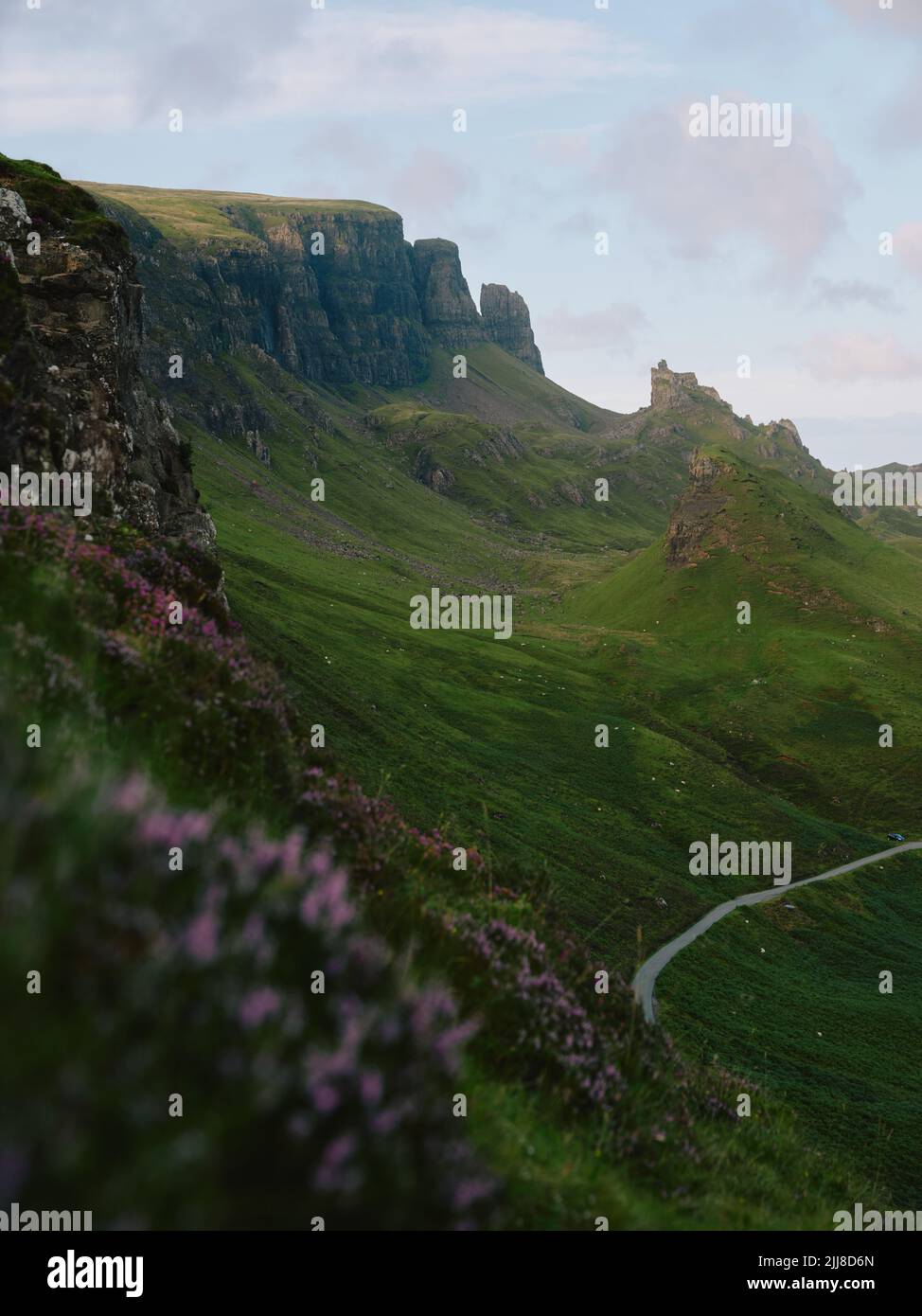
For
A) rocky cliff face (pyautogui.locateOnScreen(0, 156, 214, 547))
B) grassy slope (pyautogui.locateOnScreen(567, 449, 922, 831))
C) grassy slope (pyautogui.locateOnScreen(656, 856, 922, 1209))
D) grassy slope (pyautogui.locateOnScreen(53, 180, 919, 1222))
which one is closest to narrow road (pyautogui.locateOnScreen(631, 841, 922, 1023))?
grassy slope (pyautogui.locateOnScreen(656, 856, 922, 1209))

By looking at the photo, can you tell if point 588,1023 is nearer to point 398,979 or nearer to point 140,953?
point 398,979

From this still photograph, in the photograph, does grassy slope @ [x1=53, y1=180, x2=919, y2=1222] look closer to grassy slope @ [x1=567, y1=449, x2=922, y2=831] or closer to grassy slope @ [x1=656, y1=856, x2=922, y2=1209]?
grassy slope @ [x1=567, y1=449, x2=922, y2=831]

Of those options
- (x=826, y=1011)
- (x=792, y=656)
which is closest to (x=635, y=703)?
(x=792, y=656)

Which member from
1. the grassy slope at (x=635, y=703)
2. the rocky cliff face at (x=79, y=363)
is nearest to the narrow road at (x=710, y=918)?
the grassy slope at (x=635, y=703)

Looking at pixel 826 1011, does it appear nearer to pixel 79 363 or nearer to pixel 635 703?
pixel 79 363

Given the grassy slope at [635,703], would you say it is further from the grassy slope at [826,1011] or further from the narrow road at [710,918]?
the grassy slope at [826,1011]
